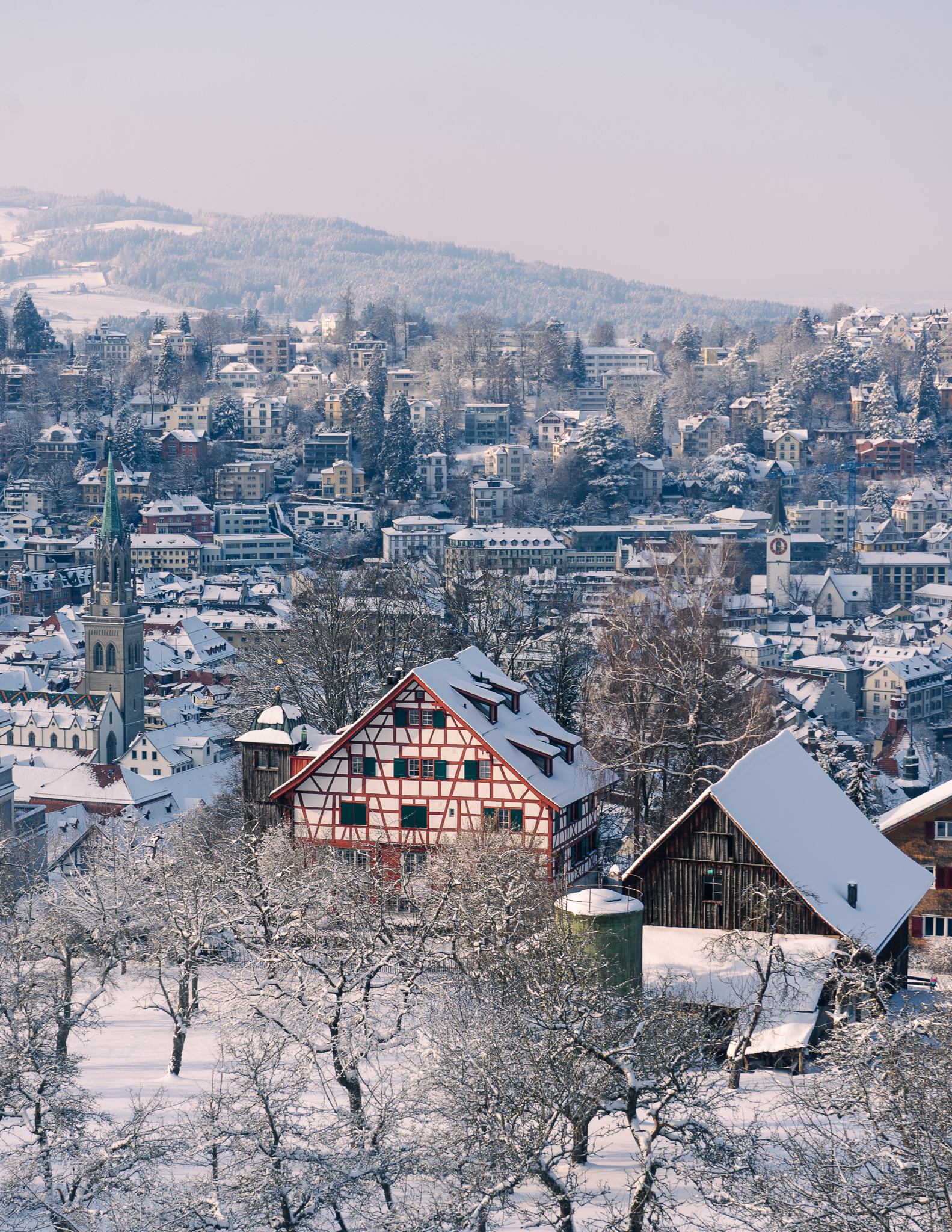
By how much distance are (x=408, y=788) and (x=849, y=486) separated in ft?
432

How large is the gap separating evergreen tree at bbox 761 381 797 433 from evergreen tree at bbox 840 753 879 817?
129m

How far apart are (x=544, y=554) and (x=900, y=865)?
100607 millimetres

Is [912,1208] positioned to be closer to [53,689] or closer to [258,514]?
[53,689]

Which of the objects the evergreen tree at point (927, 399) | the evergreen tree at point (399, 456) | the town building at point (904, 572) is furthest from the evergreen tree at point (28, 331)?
the town building at point (904, 572)

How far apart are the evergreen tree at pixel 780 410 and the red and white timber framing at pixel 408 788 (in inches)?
5309

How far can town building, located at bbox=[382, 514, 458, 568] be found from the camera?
421 ft

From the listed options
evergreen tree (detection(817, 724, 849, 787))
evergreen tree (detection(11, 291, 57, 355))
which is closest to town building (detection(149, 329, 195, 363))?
evergreen tree (detection(11, 291, 57, 355))

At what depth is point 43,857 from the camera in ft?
188

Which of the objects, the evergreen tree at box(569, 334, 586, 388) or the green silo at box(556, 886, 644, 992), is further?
the evergreen tree at box(569, 334, 586, 388)

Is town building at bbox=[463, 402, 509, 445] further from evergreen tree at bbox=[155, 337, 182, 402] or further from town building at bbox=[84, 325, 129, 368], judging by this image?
town building at bbox=[84, 325, 129, 368]

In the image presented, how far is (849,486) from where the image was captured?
516 feet

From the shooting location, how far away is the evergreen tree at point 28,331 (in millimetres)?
179125

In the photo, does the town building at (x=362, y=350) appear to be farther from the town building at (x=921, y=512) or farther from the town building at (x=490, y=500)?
the town building at (x=921, y=512)

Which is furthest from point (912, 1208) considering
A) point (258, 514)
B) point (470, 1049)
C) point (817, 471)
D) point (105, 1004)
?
point (817, 471)
